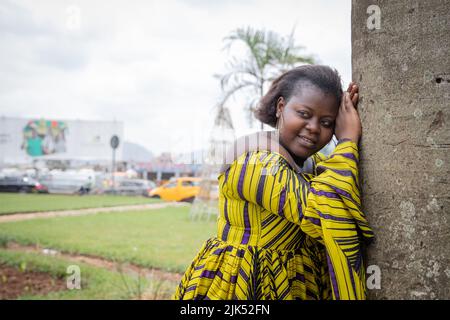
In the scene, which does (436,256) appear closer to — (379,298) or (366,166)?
(379,298)

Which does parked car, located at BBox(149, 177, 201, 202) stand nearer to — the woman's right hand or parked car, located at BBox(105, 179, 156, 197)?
parked car, located at BBox(105, 179, 156, 197)

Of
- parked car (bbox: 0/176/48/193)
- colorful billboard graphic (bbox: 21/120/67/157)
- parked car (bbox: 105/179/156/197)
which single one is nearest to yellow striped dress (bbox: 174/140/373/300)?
parked car (bbox: 105/179/156/197)

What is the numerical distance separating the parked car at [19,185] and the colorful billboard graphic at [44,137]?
2488 cm

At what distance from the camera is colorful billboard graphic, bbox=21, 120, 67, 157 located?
164ft

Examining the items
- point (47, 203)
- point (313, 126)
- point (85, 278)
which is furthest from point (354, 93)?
point (47, 203)

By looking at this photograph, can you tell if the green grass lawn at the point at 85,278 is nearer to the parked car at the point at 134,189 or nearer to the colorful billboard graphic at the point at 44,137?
the parked car at the point at 134,189

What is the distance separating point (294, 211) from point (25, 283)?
16.0ft

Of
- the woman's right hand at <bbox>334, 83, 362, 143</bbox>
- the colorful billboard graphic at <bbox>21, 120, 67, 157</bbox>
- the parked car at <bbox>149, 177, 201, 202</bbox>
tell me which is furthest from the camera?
the colorful billboard graphic at <bbox>21, 120, 67, 157</bbox>

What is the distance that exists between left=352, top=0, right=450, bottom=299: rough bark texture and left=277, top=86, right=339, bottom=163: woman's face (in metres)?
0.16

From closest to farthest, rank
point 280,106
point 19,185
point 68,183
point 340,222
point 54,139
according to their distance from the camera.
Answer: point 340,222, point 280,106, point 19,185, point 68,183, point 54,139

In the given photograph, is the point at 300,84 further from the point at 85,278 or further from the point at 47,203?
the point at 47,203

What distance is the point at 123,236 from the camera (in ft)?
30.4

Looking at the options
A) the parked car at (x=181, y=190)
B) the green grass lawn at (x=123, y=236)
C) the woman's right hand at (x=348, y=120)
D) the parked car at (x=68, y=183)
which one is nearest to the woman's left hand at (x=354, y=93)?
the woman's right hand at (x=348, y=120)

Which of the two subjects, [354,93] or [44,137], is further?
[44,137]
